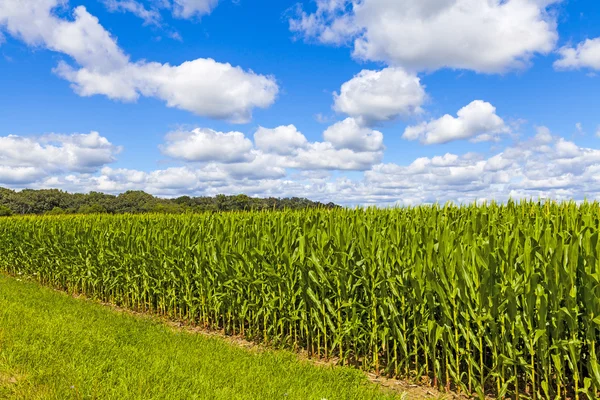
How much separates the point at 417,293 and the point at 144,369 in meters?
3.57

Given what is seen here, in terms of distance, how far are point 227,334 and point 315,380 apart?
3.76 metres

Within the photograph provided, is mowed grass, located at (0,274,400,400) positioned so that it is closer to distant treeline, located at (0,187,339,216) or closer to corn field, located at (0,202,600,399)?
corn field, located at (0,202,600,399)

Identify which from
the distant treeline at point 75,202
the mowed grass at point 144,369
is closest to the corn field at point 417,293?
the mowed grass at point 144,369

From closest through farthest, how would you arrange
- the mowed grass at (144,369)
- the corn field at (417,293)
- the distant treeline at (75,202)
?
the corn field at (417,293)
the mowed grass at (144,369)
the distant treeline at (75,202)

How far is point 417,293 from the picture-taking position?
5.84m

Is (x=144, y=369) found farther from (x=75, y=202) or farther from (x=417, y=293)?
(x=75, y=202)

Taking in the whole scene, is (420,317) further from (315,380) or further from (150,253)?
(150,253)

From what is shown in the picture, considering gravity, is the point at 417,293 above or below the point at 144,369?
above

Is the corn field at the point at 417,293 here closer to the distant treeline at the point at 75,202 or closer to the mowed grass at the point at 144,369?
the mowed grass at the point at 144,369

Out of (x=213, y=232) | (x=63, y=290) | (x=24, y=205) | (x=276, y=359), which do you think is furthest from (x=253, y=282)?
(x=24, y=205)

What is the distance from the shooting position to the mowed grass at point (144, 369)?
5098 millimetres

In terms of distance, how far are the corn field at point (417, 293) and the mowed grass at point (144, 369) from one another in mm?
834

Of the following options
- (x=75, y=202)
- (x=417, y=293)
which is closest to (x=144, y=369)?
(x=417, y=293)

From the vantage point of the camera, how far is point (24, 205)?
7388 centimetres
